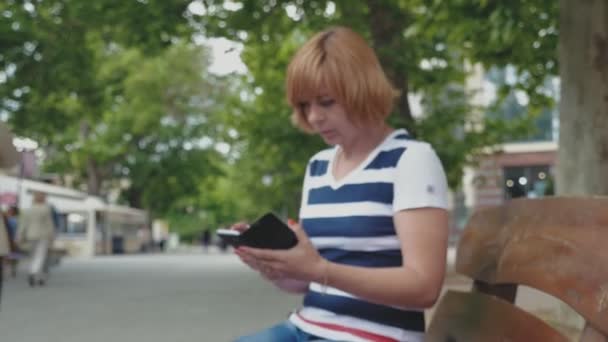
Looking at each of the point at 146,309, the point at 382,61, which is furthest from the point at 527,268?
the point at 382,61

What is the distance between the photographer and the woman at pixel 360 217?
1.96 metres

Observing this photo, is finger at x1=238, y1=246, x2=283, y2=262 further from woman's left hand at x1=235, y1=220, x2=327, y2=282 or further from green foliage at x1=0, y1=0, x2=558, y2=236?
green foliage at x1=0, y1=0, x2=558, y2=236

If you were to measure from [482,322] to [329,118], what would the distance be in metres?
0.54

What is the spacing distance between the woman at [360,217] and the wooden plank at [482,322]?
0.15 metres

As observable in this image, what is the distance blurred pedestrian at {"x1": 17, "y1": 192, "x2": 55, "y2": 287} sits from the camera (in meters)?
16.8

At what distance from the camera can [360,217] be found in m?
2.15

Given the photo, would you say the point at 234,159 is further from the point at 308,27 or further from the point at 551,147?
the point at 308,27

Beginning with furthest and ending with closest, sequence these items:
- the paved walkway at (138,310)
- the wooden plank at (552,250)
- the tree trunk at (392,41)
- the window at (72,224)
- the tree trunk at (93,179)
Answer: the tree trunk at (93,179) → the window at (72,224) → the tree trunk at (392,41) → the paved walkway at (138,310) → the wooden plank at (552,250)

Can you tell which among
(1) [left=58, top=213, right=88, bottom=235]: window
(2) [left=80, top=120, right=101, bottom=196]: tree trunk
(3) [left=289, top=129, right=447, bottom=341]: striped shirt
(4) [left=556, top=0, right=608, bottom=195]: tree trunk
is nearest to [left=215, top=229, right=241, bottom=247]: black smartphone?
(3) [left=289, top=129, right=447, bottom=341]: striped shirt

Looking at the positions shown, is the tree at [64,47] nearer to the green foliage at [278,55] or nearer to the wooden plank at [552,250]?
the green foliage at [278,55]

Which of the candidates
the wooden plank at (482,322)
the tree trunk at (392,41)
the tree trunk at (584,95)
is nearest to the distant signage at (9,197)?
the tree trunk at (392,41)

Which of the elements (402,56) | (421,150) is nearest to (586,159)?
(421,150)

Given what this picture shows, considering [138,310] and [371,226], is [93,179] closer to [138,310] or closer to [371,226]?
[138,310]

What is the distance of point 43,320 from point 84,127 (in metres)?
39.5
